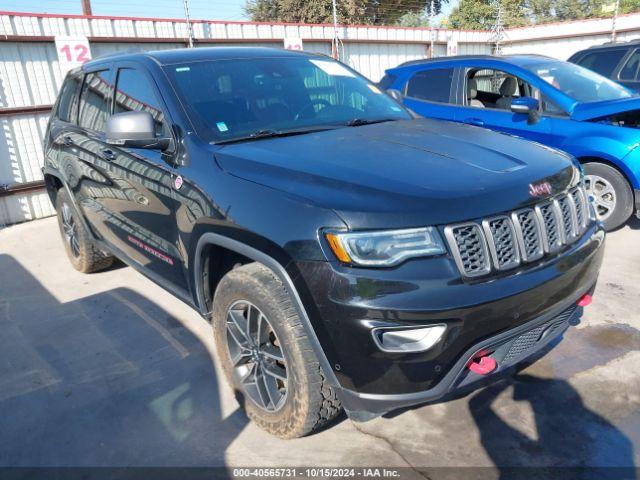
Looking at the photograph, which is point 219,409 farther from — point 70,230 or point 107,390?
point 70,230

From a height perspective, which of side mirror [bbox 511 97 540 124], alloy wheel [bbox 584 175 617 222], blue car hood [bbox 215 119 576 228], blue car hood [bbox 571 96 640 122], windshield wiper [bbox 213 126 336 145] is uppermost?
windshield wiper [bbox 213 126 336 145]

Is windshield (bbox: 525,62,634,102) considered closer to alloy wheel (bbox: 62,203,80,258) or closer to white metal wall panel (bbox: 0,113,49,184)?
alloy wheel (bbox: 62,203,80,258)

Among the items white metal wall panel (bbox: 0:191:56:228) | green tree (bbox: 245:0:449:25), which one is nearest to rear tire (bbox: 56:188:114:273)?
white metal wall panel (bbox: 0:191:56:228)

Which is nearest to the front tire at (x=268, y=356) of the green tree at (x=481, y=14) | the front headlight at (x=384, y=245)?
the front headlight at (x=384, y=245)

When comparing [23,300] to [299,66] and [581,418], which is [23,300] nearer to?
[299,66]

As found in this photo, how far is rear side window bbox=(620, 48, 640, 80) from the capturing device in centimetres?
792

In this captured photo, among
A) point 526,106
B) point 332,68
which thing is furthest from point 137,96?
point 526,106

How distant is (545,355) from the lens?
324cm

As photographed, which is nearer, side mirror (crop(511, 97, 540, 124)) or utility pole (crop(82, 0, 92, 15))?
side mirror (crop(511, 97, 540, 124))

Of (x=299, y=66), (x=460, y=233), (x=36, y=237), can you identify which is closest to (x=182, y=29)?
(x=36, y=237)

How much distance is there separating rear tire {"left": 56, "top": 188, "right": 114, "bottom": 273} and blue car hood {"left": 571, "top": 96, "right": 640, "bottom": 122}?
4682 millimetres

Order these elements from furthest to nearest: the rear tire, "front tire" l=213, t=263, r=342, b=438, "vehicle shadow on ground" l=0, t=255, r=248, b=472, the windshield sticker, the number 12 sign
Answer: the number 12 sign → the rear tire → the windshield sticker → "vehicle shadow on ground" l=0, t=255, r=248, b=472 → "front tire" l=213, t=263, r=342, b=438

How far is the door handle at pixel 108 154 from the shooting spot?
3.60 meters

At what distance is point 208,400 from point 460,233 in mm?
1769
